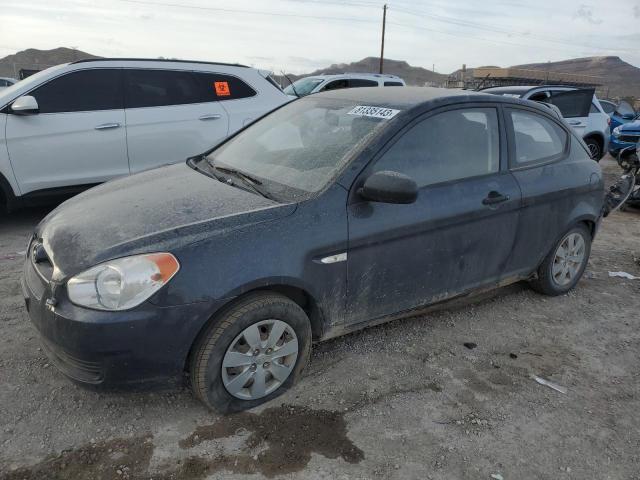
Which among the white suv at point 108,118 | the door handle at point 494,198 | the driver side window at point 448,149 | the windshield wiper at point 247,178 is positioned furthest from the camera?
the white suv at point 108,118

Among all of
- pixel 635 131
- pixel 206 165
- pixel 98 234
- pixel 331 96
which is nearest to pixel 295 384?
pixel 98 234

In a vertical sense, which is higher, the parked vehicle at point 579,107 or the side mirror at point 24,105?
the side mirror at point 24,105

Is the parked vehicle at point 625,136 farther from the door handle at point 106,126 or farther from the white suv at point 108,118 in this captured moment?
the door handle at point 106,126

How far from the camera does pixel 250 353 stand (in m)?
2.63

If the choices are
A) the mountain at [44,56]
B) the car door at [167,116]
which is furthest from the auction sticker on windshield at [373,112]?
the mountain at [44,56]

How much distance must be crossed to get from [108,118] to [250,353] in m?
4.03

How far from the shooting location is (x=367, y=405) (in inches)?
112

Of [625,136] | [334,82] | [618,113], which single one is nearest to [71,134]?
[334,82]

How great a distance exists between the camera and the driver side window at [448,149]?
311 centimetres

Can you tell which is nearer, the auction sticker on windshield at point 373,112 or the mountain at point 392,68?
the auction sticker on windshield at point 373,112

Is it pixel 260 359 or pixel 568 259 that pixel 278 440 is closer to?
pixel 260 359

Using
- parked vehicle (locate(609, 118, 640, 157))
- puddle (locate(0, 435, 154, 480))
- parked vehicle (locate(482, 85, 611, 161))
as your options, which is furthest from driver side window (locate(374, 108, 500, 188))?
parked vehicle (locate(609, 118, 640, 157))

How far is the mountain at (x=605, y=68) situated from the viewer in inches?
3538

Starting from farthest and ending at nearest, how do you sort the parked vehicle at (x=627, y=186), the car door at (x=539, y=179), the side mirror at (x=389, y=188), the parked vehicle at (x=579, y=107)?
the parked vehicle at (x=579, y=107) < the parked vehicle at (x=627, y=186) < the car door at (x=539, y=179) < the side mirror at (x=389, y=188)
